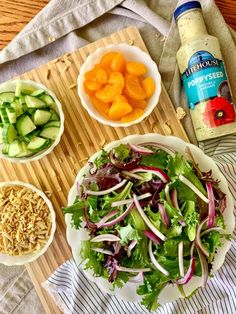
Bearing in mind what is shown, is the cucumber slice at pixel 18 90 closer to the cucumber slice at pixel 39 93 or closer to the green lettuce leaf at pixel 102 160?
→ the cucumber slice at pixel 39 93

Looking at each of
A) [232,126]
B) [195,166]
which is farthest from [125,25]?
[195,166]

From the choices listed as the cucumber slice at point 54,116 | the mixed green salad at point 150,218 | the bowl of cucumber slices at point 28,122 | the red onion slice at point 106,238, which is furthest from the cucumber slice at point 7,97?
the red onion slice at point 106,238

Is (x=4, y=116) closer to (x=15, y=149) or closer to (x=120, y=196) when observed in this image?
(x=15, y=149)

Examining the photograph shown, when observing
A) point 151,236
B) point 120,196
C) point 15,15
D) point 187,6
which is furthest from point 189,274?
point 15,15

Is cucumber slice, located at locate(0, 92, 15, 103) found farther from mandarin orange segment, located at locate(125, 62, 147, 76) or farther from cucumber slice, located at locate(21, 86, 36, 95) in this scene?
mandarin orange segment, located at locate(125, 62, 147, 76)

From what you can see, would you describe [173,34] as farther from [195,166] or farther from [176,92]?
[195,166]

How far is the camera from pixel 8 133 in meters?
1.37

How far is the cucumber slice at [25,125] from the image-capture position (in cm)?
139

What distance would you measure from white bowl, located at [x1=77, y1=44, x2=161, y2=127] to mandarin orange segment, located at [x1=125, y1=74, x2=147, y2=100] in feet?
0.12

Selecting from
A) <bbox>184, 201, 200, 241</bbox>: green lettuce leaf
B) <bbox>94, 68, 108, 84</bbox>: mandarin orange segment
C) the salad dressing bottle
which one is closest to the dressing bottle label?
the salad dressing bottle

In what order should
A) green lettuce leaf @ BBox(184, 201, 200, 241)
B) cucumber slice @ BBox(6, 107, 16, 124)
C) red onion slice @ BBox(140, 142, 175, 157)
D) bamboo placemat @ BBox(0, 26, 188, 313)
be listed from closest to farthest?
1. green lettuce leaf @ BBox(184, 201, 200, 241)
2. red onion slice @ BBox(140, 142, 175, 157)
3. cucumber slice @ BBox(6, 107, 16, 124)
4. bamboo placemat @ BBox(0, 26, 188, 313)

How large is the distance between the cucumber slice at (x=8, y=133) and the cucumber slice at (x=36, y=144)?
0.05 metres

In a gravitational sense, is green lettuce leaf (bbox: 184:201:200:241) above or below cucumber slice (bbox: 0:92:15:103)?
below

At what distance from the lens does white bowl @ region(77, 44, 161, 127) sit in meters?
1.43
